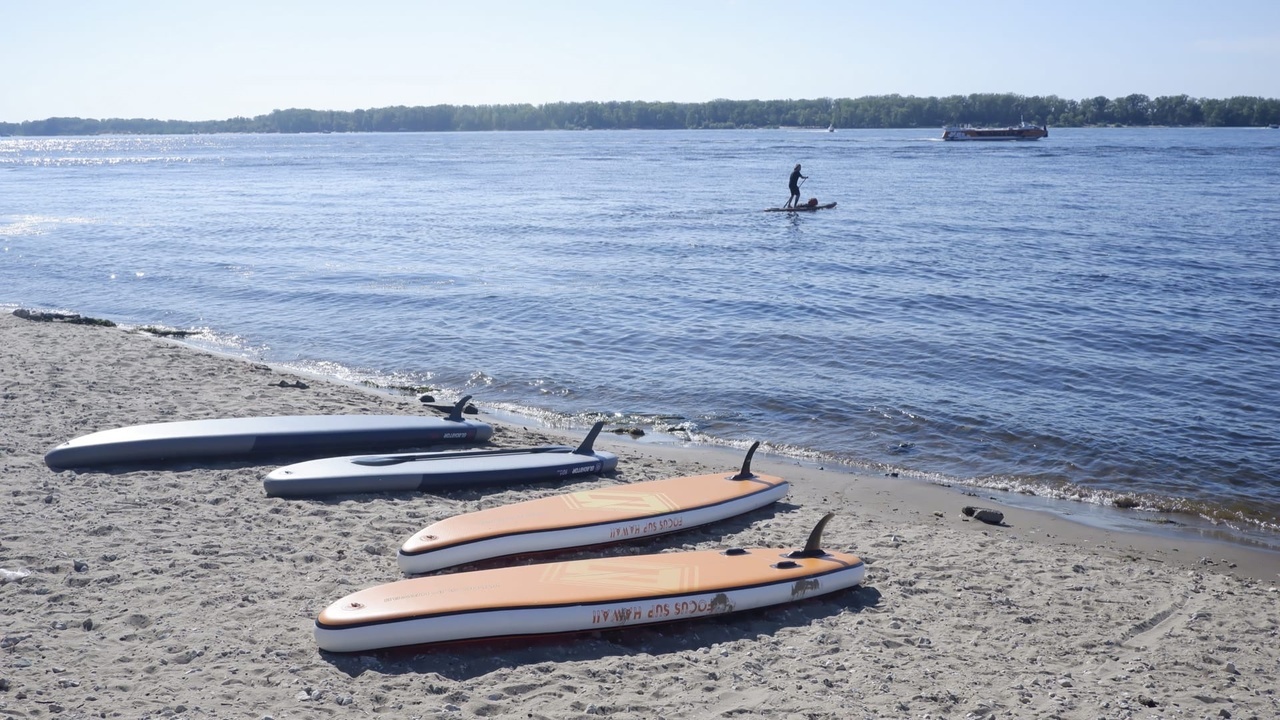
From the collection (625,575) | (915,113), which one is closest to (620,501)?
(625,575)

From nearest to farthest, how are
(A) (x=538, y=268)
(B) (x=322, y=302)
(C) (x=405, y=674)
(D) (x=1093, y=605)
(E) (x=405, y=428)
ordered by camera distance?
1. (C) (x=405, y=674)
2. (D) (x=1093, y=605)
3. (E) (x=405, y=428)
4. (B) (x=322, y=302)
5. (A) (x=538, y=268)

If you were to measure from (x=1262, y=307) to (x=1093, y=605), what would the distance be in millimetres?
14363

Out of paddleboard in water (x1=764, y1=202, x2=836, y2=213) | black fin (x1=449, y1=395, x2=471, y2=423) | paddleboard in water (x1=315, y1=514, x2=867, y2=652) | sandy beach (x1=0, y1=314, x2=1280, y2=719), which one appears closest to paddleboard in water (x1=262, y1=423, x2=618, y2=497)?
sandy beach (x1=0, y1=314, x2=1280, y2=719)

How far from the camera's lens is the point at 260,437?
948 centimetres

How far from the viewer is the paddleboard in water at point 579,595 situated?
18.9 ft

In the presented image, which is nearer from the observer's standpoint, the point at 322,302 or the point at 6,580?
the point at 6,580

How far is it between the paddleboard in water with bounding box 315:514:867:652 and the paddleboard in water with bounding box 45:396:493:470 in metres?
3.82

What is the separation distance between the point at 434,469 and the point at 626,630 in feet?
11.1

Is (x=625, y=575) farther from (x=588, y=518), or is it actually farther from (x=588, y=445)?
(x=588, y=445)

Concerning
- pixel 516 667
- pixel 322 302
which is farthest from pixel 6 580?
pixel 322 302

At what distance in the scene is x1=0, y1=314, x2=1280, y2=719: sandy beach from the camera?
5285 millimetres

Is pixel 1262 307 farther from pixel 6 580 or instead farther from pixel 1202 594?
pixel 6 580

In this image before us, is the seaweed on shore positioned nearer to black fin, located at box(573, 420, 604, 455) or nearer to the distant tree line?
black fin, located at box(573, 420, 604, 455)

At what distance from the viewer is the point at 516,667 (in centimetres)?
569
